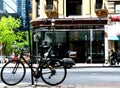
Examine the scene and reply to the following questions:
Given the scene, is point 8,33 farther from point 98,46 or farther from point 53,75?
point 53,75

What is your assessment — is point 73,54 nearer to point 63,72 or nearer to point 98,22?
point 98,22

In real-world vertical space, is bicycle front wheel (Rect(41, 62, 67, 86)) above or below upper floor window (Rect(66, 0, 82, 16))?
below

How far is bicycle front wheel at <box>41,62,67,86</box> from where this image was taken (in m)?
13.2

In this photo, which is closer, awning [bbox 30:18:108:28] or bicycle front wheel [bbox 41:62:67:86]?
bicycle front wheel [bbox 41:62:67:86]

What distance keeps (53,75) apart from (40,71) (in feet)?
1.33

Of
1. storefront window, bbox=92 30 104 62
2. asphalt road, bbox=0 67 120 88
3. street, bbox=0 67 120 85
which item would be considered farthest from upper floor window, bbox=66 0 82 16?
asphalt road, bbox=0 67 120 88

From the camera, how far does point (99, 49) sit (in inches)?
1944


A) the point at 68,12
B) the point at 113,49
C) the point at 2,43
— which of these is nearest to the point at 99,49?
the point at 113,49

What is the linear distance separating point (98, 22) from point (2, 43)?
118ft

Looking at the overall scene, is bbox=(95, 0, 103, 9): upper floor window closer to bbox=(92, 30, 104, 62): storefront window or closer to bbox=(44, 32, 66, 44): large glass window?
bbox=(92, 30, 104, 62): storefront window

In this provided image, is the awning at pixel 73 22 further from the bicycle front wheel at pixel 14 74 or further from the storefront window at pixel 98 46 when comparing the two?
the bicycle front wheel at pixel 14 74

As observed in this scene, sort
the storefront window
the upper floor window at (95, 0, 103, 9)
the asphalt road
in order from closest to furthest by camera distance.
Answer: the asphalt road < the storefront window < the upper floor window at (95, 0, 103, 9)

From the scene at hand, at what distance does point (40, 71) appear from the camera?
13.1 meters

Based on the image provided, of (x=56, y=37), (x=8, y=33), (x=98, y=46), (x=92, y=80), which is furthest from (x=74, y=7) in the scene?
(x=8, y=33)
